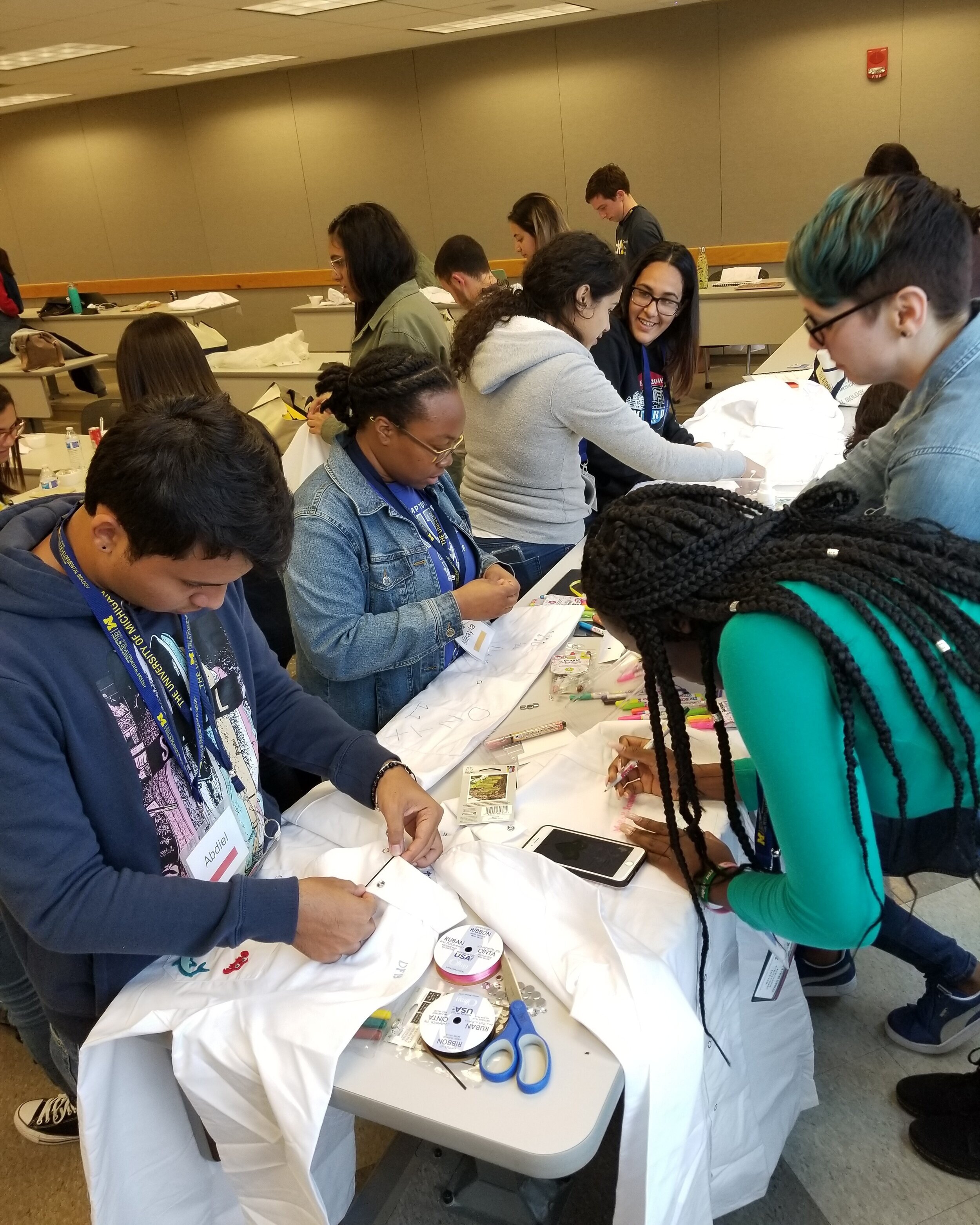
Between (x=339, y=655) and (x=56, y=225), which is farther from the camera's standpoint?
(x=56, y=225)

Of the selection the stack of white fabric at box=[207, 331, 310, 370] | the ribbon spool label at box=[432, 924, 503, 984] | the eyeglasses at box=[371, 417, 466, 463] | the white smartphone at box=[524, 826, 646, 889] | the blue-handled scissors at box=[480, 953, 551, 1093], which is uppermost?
the eyeglasses at box=[371, 417, 466, 463]

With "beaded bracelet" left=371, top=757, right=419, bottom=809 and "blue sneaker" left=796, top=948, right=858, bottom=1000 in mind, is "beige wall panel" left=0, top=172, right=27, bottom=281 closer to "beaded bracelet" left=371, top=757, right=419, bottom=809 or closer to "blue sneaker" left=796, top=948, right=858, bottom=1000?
"beaded bracelet" left=371, top=757, right=419, bottom=809

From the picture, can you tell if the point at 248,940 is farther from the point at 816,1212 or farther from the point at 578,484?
the point at 578,484

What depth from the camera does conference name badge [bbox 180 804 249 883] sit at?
3.85 ft

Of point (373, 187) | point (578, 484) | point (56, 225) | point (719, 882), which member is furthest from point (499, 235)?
point (719, 882)

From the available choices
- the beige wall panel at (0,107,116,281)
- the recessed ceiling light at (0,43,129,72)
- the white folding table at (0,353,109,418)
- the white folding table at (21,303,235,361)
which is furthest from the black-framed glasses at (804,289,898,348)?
the beige wall panel at (0,107,116,281)

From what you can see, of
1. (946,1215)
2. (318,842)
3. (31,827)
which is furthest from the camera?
(946,1215)

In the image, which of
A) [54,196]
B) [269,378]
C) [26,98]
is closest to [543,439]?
[269,378]

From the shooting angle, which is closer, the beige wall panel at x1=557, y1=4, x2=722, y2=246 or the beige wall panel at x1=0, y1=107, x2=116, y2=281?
the beige wall panel at x1=557, y1=4, x2=722, y2=246

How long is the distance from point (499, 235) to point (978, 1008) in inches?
327

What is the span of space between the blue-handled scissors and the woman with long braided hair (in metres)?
0.27

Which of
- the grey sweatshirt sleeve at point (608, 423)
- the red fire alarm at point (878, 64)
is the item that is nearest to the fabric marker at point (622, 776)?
the grey sweatshirt sleeve at point (608, 423)

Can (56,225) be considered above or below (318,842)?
above

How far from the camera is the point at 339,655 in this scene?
1.69m
